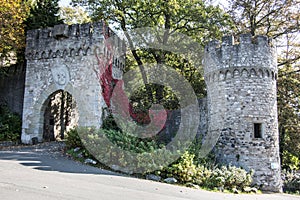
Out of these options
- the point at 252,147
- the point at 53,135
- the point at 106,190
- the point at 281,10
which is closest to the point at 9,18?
the point at 53,135

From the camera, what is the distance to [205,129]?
1256 centimetres

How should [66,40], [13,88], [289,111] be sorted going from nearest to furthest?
[66,40] < [289,111] < [13,88]

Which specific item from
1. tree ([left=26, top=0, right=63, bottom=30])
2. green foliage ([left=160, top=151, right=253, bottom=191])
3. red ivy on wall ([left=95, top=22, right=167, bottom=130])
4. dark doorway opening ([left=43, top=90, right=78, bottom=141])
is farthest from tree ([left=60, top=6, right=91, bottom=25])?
green foliage ([left=160, top=151, right=253, bottom=191])

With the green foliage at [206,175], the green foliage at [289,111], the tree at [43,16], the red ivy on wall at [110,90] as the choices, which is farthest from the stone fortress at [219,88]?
the green foliage at [289,111]

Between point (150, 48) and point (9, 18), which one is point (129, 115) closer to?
point (150, 48)

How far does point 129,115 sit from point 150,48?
19.2ft

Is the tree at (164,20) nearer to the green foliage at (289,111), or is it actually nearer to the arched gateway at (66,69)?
the arched gateway at (66,69)

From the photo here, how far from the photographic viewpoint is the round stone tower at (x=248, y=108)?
1071cm

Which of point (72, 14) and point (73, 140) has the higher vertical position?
point (72, 14)

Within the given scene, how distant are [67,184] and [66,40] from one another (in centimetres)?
853

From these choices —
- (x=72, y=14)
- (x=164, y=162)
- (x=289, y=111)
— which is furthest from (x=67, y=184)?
(x=72, y=14)

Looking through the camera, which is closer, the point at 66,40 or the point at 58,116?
the point at 66,40

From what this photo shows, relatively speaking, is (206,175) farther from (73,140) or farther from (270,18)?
(270,18)

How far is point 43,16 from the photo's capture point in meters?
16.3
